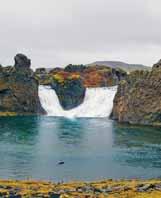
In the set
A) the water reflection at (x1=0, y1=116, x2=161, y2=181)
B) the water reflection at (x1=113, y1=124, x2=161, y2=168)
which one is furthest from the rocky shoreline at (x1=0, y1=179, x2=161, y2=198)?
the water reflection at (x1=113, y1=124, x2=161, y2=168)

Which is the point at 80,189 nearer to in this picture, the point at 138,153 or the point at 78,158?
the point at 78,158

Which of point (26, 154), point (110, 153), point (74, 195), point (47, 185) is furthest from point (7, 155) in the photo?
point (74, 195)

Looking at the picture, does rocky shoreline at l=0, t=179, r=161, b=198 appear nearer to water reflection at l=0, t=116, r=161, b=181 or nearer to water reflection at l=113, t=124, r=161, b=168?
water reflection at l=0, t=116, r=161, b=181

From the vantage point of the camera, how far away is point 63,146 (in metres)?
180

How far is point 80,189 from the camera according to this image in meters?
111

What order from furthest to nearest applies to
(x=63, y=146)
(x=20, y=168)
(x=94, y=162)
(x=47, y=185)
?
(x=63, y=146)
(x=94, y=162)
(x=20, y=168)
(x=47, y=185)

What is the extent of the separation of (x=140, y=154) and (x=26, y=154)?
112ft

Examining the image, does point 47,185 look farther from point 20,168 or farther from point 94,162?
point 94,162

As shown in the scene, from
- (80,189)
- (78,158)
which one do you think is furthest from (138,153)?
(80,189)

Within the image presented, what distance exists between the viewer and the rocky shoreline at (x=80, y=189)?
104312 mm

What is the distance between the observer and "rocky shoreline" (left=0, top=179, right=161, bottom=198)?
104m

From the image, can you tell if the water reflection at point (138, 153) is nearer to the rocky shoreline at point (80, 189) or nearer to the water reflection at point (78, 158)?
the water reflection at point (78, 158)

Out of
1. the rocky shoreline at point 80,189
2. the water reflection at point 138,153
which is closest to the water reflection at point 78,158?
the water reflection at point 138,153

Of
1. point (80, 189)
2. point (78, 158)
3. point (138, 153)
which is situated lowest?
point (138, 153)
